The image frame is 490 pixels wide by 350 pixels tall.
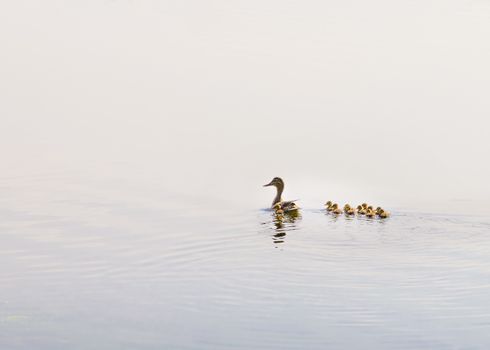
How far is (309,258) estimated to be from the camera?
43.9ft

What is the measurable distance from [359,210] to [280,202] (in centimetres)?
134

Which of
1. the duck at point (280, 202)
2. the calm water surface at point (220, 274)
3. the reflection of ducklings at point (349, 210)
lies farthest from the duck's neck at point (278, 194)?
the reflection of ducklings at point (349, 210)

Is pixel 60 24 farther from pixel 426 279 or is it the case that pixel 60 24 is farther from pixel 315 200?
pixel 426 279

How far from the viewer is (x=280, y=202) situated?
16422 millimetres

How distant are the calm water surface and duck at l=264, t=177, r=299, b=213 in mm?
238

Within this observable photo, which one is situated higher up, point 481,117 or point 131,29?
point 131,29

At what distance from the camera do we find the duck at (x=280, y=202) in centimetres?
1617

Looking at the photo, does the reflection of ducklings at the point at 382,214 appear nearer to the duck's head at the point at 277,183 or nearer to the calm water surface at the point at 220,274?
the calm water surface at the point at 220,274

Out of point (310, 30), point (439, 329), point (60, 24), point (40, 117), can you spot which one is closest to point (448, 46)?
point (310, 30)

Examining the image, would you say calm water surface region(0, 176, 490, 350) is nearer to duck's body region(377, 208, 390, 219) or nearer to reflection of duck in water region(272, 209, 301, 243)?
reflection of duck in water region(272, 209, 301, 243)

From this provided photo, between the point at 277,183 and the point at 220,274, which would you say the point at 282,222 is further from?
the point at 220,274

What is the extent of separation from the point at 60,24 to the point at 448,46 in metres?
10.1

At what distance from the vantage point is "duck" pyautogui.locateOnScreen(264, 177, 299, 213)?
53.1ft

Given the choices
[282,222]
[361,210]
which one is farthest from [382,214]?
[282,222]
